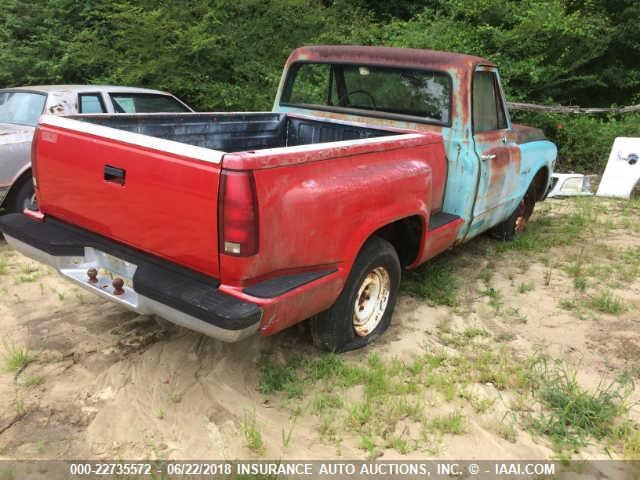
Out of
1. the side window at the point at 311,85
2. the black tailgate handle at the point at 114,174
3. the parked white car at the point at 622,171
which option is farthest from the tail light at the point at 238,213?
the parked white car at the point at 622,171

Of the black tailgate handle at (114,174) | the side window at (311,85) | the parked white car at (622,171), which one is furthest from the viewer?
the parked white car at (622,171)

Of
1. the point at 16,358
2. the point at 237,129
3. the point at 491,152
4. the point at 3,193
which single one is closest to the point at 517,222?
the point at 491,152

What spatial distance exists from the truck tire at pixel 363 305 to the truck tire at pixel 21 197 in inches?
132

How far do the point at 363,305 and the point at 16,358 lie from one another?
2.12 m

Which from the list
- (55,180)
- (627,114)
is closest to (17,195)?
(55,180)

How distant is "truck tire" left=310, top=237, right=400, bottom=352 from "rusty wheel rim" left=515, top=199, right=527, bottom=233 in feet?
9.28

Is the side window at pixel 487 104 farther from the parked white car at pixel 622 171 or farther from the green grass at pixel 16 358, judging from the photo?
the parked white car at pixel 622 171

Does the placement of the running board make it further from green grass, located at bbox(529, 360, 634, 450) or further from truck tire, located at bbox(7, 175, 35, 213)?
truck tire, located at bbox(7, 175, 35, 213)

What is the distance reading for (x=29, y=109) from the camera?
557 centimetres

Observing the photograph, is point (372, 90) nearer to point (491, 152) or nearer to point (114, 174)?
point (491, 152)

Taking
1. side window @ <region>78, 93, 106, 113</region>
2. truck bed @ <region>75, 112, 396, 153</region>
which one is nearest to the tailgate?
truck bed @ <region>75, 112, 396, 153</region>

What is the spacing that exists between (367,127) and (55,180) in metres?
2.24

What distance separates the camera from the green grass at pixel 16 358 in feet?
10.6

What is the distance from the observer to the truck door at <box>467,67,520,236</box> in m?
4.44
